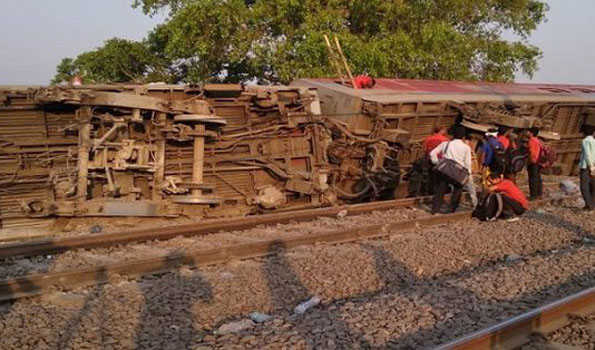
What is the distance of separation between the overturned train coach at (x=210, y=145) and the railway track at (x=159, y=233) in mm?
1096

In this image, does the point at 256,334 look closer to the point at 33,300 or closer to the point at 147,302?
the point at 147,302

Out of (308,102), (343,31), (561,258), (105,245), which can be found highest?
(343,31)

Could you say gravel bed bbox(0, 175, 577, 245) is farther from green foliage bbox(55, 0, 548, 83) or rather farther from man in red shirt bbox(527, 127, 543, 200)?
green foliage bbox(55, 0, 548, 83)

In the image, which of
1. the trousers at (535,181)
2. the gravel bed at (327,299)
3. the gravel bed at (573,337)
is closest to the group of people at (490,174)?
the trousers at (535,181)

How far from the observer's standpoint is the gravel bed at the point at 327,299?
13.6 feet

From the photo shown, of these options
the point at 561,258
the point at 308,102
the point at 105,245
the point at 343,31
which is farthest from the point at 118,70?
the point at 561,258

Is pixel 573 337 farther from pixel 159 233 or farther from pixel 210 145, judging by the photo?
pixel 210 145

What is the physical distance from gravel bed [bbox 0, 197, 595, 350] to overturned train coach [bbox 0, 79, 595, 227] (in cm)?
318

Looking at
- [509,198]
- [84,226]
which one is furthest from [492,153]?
[84,226]

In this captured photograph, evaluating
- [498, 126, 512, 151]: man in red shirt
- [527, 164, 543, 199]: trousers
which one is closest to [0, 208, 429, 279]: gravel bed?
[498, 126, 512, 151]: man in red shirt

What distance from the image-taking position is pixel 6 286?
498 centimetres

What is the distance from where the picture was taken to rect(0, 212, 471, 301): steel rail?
16.8ft

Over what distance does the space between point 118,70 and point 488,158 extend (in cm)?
1583

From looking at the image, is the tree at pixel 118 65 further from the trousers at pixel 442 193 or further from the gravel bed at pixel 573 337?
the gravel bed at pixel 573 337
